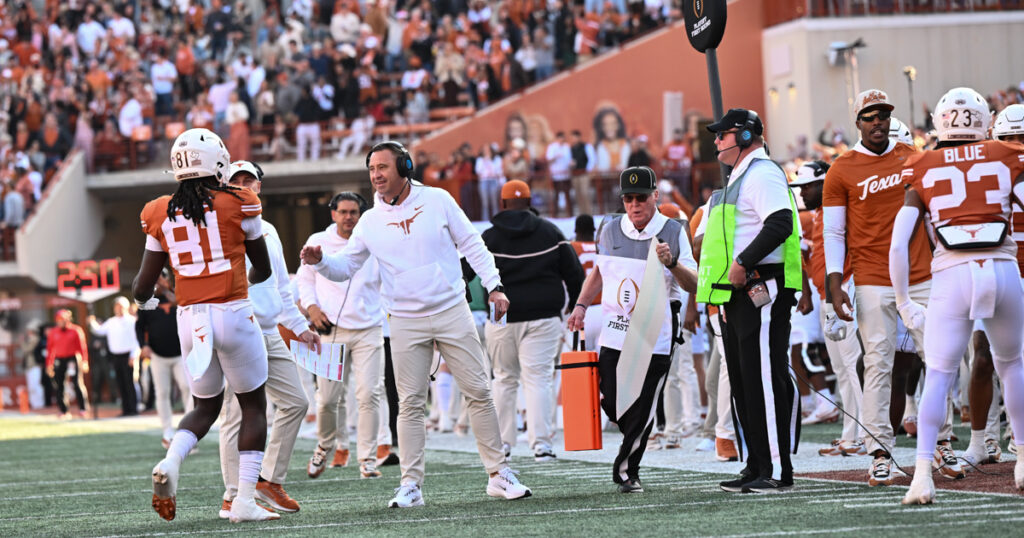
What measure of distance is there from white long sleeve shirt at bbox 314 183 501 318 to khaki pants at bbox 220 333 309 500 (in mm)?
619

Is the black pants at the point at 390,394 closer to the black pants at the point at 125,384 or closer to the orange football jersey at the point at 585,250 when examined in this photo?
the orange football jersey at the point at 585,250

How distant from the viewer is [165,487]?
7676 mm

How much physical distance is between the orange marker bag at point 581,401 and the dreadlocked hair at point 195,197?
8.29 ft

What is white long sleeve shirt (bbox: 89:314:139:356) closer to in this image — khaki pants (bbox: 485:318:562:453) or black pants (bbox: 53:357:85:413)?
black pants (bbox: 53:357:85:413)

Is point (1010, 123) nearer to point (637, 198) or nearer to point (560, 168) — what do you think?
point (637, 198)

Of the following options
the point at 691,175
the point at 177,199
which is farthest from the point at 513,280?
the point at 691,175

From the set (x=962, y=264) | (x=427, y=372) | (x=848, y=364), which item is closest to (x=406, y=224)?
(x=427, y=372)

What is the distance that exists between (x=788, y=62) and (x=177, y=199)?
960 inches

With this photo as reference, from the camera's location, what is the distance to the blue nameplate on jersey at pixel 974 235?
749 centimetres

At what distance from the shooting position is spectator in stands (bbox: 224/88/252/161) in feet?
104

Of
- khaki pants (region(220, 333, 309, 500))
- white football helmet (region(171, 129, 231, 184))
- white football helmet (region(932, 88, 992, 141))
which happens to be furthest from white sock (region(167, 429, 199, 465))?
white football helmet (region(932, 88, 992, 141))

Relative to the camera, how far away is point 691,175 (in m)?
25.8

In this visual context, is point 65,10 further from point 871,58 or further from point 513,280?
point 513,280

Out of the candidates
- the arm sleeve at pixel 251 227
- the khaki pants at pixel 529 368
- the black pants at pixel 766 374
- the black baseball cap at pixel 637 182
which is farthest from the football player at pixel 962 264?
the khaki pants at pixel 529 368
